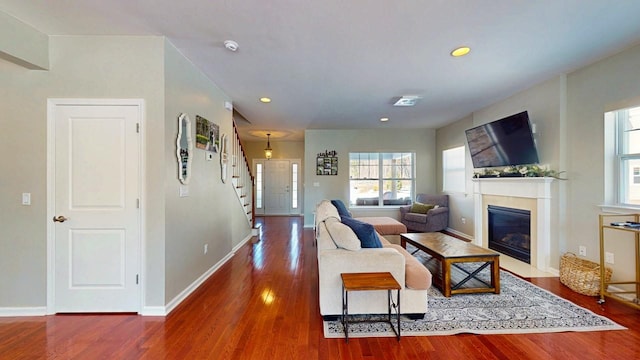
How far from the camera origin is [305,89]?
3850 millimetres

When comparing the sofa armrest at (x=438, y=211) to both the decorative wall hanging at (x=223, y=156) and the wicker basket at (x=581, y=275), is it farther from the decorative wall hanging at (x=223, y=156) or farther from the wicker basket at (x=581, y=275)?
the decorative wall hanging at (x=223, y=156)

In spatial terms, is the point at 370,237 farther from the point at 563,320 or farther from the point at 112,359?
the point at 112,359

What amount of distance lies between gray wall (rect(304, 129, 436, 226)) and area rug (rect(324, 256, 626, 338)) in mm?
4301

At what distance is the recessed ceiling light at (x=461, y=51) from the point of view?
266 cm

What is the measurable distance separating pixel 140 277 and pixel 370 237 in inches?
87.8

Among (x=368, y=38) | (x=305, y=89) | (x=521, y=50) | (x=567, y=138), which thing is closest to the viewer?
(x=368, y=38)

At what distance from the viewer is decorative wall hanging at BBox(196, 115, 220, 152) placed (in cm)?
321

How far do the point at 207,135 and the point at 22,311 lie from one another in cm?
244

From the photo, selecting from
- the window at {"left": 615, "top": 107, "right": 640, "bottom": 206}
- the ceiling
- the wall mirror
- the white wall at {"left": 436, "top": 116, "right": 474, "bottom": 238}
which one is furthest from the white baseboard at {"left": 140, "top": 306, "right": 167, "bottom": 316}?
the white wall at {"left": 436, "top": 116, "right": 474, "bottom": 238}

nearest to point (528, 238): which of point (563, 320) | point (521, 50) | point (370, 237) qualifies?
point (563, 320)

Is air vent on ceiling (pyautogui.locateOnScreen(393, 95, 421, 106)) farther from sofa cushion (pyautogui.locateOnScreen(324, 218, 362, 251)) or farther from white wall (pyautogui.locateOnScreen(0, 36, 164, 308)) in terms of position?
white wall (pyautogui.locateOnScreen(0, 36, 164, 308))

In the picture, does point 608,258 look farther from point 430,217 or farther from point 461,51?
point 430,217

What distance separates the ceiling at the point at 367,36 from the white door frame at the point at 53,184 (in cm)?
62

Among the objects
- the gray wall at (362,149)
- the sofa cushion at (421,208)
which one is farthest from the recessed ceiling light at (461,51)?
the gray wall at (362,149)
